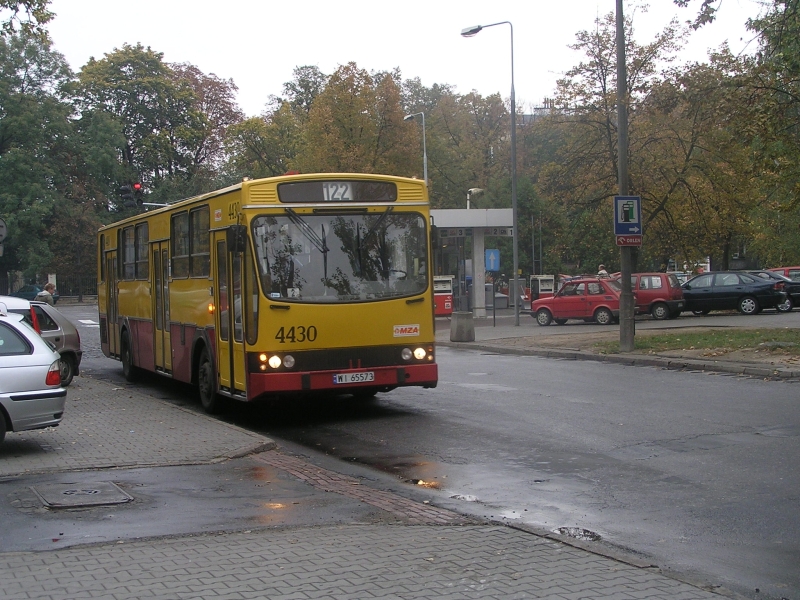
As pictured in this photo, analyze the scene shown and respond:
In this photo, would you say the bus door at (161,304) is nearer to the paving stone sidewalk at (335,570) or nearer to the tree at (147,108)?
the paving stone sidewalk at (335,570)

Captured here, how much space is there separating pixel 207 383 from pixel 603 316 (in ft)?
71.5

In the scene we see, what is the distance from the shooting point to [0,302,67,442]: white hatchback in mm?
9836

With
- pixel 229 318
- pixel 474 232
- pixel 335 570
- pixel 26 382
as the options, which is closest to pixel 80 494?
pixel 26 382

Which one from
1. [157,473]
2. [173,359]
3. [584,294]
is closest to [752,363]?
[173,359]

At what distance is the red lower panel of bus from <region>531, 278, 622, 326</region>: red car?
70.0 ft

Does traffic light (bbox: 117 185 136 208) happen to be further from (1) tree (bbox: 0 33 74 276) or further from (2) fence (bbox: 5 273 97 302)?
(2) fence (bbox: 5 273 97 302)

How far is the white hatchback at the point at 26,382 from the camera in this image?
9836 millimetres

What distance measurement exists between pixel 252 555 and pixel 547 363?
1516 centimetres

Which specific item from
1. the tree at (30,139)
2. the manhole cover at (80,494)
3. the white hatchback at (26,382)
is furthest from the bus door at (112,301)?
the tree at (30,139)

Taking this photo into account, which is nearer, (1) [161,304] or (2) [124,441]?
(2) [124,441]

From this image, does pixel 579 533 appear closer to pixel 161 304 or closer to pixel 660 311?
pixel 161 304

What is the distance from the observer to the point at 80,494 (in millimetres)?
8008

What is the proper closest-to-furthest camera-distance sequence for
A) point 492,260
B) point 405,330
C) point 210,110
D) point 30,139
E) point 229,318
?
point 405,330 < point 229,318 < point 492,260 < point 30,139 < point 210,110

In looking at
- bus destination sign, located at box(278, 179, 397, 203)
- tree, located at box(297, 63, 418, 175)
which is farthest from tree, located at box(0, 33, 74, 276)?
bus destination sign, located at box(278, 179, 397, 203)
